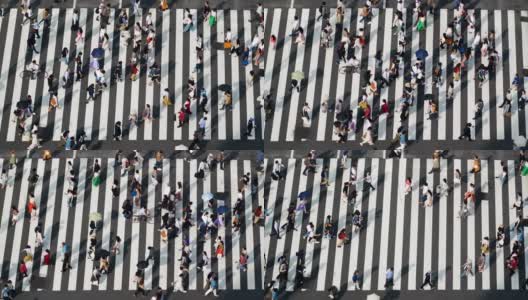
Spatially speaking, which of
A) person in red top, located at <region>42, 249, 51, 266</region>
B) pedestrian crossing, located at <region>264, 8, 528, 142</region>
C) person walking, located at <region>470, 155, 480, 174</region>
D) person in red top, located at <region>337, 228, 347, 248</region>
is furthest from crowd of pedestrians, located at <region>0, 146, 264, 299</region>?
person walking, located at <region>470, 155, 480, 174</region>

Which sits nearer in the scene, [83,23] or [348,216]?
[348,216]

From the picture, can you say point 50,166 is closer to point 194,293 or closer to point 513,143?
point 194,293

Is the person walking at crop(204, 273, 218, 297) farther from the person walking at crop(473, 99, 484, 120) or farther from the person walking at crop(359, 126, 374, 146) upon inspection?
the person walking at crop(473, 99, 484, 120)

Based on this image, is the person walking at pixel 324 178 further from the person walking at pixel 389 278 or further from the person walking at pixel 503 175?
the person walking at pixel 503 175

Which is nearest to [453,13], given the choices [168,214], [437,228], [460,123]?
[460,123]

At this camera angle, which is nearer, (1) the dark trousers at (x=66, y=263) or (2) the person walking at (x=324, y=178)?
(1) the dark trousers at (x=66, y=263)

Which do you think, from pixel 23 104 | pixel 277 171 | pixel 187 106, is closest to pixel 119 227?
pixel 187 106

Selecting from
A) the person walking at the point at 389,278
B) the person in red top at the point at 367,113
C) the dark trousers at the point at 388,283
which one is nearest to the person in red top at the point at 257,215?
the person walking at the point at 389,278
